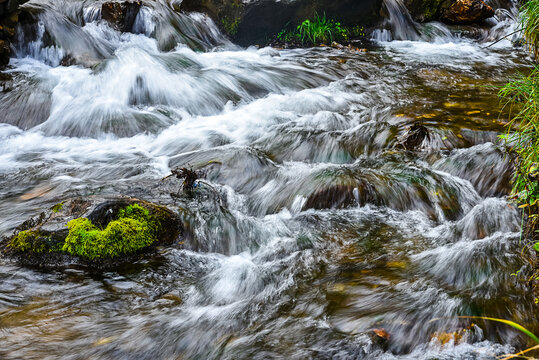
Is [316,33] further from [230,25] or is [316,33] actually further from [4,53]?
[4,53]

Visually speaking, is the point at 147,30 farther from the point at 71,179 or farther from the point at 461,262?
the point at 461,262

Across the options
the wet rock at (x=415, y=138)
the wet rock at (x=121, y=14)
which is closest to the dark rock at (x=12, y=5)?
the wet rock at (x=121, y=14)

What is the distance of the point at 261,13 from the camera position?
11.9 metres

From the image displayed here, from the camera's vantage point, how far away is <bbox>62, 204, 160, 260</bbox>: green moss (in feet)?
11.8

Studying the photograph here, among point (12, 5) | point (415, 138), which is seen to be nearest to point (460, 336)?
point (415, 138)

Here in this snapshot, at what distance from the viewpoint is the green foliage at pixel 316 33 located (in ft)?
38.3

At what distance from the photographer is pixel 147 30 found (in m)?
10.4

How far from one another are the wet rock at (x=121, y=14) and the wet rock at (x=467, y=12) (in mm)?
8703

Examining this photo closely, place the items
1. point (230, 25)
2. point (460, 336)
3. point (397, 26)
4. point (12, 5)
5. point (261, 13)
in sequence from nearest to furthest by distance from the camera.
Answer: point (460, 336)
point (12, 5)
point (261, 13)
point (230, 25)
point (397, 26)

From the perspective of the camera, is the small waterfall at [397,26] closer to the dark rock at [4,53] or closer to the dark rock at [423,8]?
the dark rock at [423,8]

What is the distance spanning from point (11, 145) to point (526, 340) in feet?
21.3

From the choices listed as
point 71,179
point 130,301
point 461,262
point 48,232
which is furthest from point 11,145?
point 461,262

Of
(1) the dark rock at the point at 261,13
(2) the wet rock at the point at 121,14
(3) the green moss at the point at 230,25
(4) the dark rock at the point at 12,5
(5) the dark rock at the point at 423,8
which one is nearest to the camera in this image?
(4) the dark rock at the point at 12,5

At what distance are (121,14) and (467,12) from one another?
942cm
